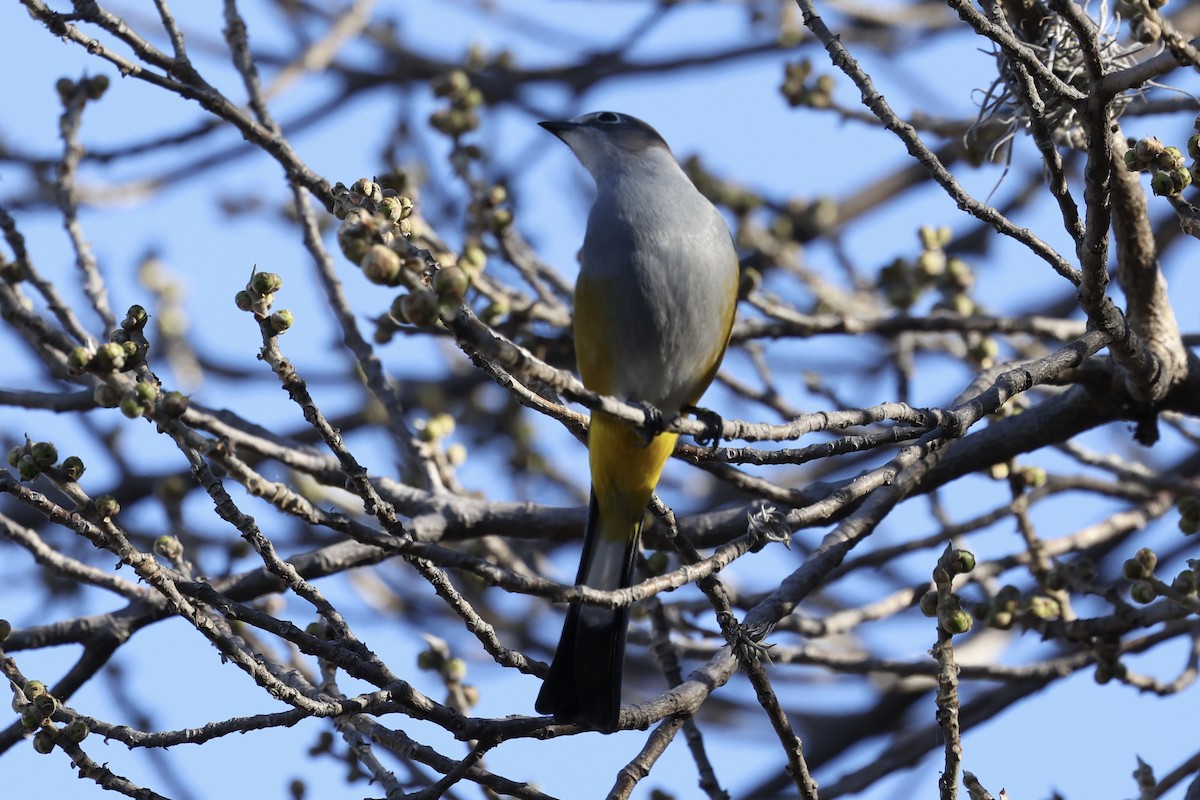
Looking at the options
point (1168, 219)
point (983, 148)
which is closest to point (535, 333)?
point (983, 148)

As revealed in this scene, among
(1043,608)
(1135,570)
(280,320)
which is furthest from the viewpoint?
(1043,608)

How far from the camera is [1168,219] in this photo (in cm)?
643

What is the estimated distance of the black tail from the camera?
3.20 meters

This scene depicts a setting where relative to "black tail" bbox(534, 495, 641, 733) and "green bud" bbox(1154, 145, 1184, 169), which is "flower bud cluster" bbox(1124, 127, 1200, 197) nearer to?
"green bud" bbox(1154, 145, 1184, 169)

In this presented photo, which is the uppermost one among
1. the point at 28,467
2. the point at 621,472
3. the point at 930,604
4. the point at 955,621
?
the point at 621,472

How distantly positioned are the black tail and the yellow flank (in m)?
0.38

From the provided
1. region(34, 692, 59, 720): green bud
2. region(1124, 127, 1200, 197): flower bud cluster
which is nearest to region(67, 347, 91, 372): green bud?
region(34, 692, 59, 720): green bud

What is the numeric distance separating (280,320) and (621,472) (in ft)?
6.32

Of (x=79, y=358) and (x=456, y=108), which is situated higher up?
(x=456, y=108)

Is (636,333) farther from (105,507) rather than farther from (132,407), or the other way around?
(132,407)

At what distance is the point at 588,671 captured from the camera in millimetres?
3338

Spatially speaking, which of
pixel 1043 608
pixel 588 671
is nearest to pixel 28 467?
pixel 588 671

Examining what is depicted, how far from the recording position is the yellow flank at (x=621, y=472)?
409 cm

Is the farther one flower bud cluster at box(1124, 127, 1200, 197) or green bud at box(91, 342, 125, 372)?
flower bud cluster at box(1124, 127, 1200, 197)
